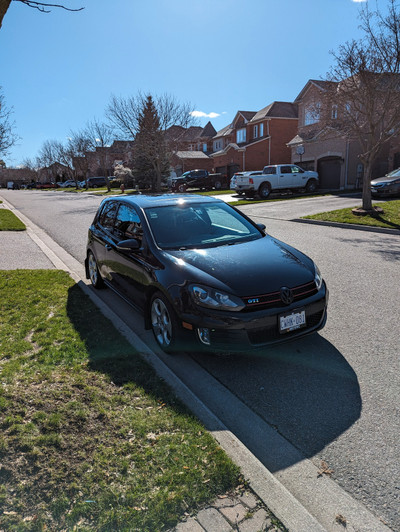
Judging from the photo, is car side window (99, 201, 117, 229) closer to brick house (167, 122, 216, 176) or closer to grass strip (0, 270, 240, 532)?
grass strip (0, 270, 240, 532)

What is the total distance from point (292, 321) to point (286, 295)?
252 mm

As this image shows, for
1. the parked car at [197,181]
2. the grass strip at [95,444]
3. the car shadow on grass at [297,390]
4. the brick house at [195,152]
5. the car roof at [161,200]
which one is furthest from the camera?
the brick house at [195,152]

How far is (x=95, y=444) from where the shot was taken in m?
2.59

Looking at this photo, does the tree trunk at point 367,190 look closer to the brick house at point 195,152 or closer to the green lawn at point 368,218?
the green lawn at point 368,218

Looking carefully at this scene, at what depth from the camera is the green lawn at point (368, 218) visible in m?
12.6

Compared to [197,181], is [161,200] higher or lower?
lower

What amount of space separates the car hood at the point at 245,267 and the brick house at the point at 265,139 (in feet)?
118

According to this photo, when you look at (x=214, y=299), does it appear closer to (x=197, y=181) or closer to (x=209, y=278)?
(x=209, y=278)

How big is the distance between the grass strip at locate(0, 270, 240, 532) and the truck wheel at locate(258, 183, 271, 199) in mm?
21943

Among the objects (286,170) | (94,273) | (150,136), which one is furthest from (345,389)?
(150,136)

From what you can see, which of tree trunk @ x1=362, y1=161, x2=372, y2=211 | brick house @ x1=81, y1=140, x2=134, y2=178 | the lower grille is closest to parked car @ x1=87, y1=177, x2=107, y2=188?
brick house @ x1=81, y1=140, x2=134, y2=178

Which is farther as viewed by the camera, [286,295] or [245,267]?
[245,267]

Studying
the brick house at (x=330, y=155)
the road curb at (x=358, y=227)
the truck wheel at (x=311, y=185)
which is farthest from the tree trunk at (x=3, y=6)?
the truck wheel at (x=311, y=185)

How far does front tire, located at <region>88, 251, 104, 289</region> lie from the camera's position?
6362 millimetres
